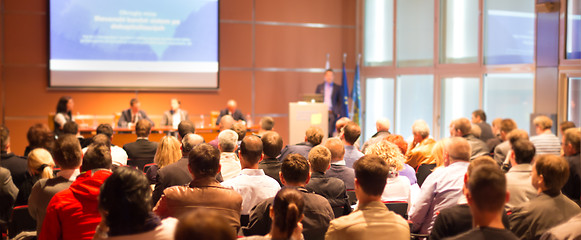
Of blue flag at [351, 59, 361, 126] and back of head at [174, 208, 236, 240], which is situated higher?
blue flag at [351, 59, 361, 126]

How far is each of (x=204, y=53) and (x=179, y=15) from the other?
2.87ft

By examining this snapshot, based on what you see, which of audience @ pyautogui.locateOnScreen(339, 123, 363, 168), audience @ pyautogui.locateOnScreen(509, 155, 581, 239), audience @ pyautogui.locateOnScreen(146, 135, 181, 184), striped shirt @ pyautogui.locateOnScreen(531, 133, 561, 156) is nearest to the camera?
audience @ pyautogui.locateOnScreen(509, 155, 581, 239)

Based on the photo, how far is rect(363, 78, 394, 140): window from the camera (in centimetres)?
1185

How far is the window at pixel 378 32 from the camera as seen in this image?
11.8 meters

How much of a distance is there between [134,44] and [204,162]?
7.72 meters

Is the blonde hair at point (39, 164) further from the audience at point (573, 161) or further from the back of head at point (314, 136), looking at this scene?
the audience at point (573, 161)

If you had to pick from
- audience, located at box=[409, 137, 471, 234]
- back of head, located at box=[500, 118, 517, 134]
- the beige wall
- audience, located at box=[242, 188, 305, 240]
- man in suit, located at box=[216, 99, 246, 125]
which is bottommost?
audience, located at box=[409, 137, 471, 234]

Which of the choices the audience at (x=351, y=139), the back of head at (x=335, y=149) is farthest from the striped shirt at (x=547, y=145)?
the back of head at (x=335, y=149)

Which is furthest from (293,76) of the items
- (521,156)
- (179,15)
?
(521,156)

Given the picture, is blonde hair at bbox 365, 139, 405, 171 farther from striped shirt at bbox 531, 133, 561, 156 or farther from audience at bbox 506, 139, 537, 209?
striped shirt at bbox 531, 133, 561, 156

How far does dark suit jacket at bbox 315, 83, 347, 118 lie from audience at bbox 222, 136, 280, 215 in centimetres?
740

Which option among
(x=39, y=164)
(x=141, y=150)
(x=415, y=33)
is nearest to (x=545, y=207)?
(x=39, y=164)

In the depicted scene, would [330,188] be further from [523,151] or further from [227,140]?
[523,151]

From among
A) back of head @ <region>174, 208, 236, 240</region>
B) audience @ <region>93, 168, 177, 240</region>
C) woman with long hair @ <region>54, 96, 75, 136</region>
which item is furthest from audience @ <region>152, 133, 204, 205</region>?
woman with long hair @ <region>54, 96, 75, 136</region>
